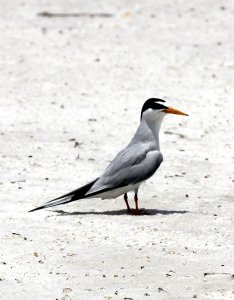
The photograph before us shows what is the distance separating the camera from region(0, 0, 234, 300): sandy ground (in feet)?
23.6

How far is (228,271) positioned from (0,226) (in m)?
1.94

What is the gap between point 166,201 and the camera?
9062 millimetres

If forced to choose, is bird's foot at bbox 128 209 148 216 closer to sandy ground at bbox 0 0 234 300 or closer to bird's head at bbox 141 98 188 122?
sandy ground at bbox 0 0 234 300

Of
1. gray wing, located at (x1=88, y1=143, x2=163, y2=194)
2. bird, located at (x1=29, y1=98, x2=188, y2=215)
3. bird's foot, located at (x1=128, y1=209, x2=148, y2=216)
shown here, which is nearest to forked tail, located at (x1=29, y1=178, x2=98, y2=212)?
bird, located at (x1=29, y1=98, x2=188, y2=215)

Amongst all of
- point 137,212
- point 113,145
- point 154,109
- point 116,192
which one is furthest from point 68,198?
point 113,145

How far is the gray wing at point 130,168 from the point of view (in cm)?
863

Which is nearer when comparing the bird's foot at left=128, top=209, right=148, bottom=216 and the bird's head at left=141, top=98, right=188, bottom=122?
the bird's foot at left=128, top=209, right=148, bottom=216

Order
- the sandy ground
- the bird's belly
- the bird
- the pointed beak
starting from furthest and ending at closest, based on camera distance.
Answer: the pointed beak < the bird's belly < the bird < the sandy ground

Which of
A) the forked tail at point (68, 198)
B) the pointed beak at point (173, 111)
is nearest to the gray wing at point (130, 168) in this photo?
the forked tail at point (68, 198)

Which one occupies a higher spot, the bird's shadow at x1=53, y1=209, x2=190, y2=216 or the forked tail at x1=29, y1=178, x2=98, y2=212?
the forked tail at x1=29, y1=178, x2=98, y2=212

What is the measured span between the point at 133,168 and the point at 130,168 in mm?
25

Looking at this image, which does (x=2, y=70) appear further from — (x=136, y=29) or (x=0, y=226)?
(x=0, y=226)

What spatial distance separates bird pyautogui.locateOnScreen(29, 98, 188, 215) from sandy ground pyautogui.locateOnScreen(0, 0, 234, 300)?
0.57 feet

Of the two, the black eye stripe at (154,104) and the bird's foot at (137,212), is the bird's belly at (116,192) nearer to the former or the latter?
the bird's foot at (137,212)
